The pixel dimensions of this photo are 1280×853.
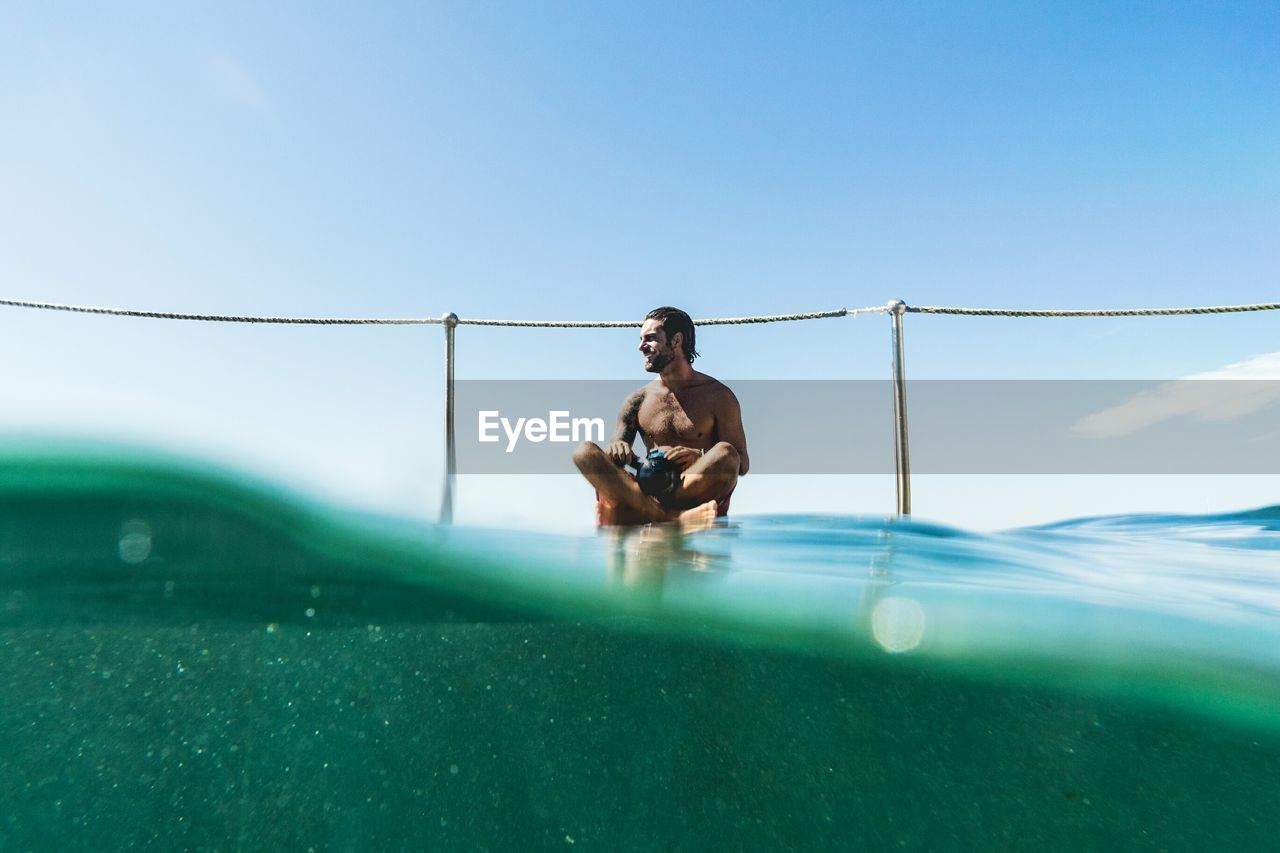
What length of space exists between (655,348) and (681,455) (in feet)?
1.99

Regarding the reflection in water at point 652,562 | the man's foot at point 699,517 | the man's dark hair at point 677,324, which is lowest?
the reflection in water at point 652,562

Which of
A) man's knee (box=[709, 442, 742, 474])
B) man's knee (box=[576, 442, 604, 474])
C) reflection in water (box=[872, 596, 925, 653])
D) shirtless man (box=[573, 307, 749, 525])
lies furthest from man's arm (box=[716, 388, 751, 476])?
reflection in water (box=[872, 596, 925, 653])

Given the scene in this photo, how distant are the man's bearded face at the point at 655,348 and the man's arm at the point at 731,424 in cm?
34

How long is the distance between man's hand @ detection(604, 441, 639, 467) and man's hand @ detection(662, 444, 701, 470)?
0.16 m

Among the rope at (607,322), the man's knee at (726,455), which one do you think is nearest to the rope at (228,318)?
the rope at (607,322)

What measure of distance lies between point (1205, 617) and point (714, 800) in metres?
2.07

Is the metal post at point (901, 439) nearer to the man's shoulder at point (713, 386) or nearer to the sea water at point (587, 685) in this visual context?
the sea water at point (587, 685)

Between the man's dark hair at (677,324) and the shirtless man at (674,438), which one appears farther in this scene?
the man's dark hair at (677,324)

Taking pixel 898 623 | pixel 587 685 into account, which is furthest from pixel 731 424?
pixel 587 685

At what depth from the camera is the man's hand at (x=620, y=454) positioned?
A: 12.2 ft

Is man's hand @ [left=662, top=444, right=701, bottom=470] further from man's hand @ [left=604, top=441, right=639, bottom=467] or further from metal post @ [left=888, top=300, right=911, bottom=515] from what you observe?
metal post @ [left=888, top=300, right=911, bottom=515]

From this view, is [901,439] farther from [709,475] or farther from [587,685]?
[587,685]

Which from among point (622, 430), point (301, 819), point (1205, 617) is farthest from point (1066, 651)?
point (301, 819)

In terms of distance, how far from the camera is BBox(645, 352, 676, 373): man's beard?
3.98 meters
